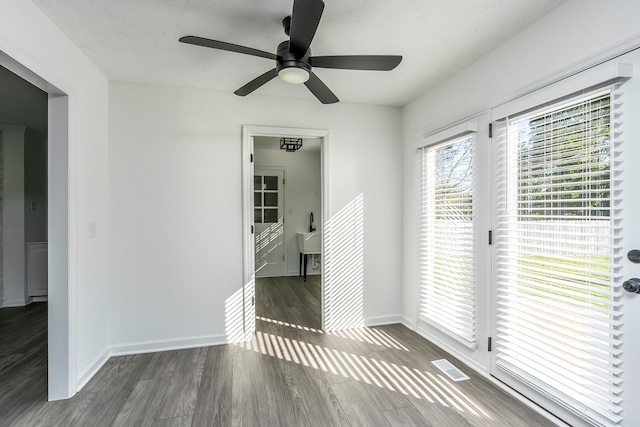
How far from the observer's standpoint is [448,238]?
8.86 feet

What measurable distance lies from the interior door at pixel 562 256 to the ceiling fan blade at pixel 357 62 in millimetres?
947

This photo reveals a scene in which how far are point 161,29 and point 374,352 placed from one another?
2.97 m

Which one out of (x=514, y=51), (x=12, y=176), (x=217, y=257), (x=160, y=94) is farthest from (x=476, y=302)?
(x=12, y=176)

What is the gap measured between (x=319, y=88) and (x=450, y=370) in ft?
7.76

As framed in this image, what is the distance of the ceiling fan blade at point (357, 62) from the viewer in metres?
1.74

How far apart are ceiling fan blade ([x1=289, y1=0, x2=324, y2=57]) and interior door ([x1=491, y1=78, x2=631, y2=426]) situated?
4.77ft

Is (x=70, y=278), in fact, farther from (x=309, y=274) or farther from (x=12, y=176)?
(x=309, y=274)

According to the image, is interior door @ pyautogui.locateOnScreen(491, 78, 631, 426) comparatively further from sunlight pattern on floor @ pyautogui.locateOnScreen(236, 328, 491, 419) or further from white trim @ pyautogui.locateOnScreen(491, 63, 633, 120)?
sunlight pattern on floor @ pyautogui.locateOnScreen(236, 328, 491, 419)

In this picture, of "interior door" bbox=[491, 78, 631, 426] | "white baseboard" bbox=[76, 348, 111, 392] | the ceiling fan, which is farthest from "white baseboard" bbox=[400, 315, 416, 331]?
"white baseboard" bbox=[76, 348, 111, 392]

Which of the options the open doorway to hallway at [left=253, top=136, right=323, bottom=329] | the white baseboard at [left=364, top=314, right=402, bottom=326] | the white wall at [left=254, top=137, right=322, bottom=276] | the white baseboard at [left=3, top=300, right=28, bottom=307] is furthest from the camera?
the white wall at [left=254, top=137, right=322, bottom=276]

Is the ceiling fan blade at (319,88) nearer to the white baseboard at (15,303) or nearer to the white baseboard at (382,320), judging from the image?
the white baseboard at (382,320)

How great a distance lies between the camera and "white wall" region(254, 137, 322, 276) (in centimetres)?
574

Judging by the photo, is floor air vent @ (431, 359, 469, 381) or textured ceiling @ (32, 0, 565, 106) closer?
textured ceiling @ (32, 0, 565, 106)

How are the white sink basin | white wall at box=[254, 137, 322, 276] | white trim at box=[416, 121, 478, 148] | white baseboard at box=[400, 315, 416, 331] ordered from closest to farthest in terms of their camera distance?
white trim at box=[416, 121, 478, 148], white baseboard at box=[400, 315, 416, 331], the white sink basin, white wall at box=[254, 137, 322, 276]
